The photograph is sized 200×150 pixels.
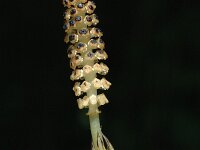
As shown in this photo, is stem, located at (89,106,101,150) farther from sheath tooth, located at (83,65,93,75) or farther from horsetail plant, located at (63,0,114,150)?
sheath tooth, located at (83,65,93,75)

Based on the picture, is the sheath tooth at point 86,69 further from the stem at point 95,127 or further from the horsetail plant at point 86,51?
the stem at point 95,127

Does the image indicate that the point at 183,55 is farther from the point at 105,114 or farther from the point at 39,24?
the point at 39,24

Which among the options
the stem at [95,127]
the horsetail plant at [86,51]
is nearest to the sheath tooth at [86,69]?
the horsetail plant at [86,51]

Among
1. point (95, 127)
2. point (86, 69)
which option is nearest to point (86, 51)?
point (86, 69)

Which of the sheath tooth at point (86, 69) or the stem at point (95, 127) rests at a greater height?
the sheath tooth at point (86, 69)

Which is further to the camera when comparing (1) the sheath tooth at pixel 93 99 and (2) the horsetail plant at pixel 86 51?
(1) the sheath tooth at pixel 93 99

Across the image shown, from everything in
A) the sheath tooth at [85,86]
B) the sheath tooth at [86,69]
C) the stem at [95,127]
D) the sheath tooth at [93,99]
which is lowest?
the stem at [95,127]

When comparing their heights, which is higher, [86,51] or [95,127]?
[86,51]

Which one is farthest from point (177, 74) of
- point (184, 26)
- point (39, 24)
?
point (39, 24)

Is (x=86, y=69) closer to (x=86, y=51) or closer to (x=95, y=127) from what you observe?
(x=86, y=51)
